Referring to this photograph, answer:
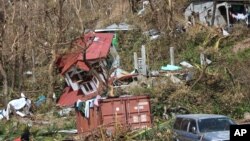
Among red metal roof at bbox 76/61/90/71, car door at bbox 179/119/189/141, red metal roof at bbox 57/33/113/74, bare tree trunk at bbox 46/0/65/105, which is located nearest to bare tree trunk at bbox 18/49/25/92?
bare tree trunk at bbox 46/0/65/105

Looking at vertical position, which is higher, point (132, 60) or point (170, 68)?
point (132, 60)

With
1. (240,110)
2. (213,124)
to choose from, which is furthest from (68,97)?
(213,124)

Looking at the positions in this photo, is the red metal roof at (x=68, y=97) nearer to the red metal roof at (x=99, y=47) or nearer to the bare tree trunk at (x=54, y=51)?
the bare tree trunk at (x=54, y=51)

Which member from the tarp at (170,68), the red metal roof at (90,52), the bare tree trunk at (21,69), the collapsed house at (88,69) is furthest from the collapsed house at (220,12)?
the bare tree trunk at (21,69)

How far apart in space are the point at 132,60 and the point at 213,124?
2310cm

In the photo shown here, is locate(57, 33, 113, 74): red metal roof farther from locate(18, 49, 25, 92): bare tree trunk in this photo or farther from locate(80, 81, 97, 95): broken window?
locate(18, 49, 25, 92): bare tree trunk

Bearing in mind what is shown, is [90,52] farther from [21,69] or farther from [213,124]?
[213,124]

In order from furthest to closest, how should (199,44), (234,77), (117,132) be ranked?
1. (199,44)
2. (234,77)
3. (117,132)

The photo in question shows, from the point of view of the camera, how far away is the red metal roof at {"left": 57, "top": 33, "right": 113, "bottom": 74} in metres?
34.0

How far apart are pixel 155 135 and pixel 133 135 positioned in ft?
4.28

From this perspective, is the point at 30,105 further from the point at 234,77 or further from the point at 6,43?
the point at 234,77

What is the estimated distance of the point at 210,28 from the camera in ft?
132

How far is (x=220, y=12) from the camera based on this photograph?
45500 mm

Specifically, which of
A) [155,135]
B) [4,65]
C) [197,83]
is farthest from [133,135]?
[4,65]
